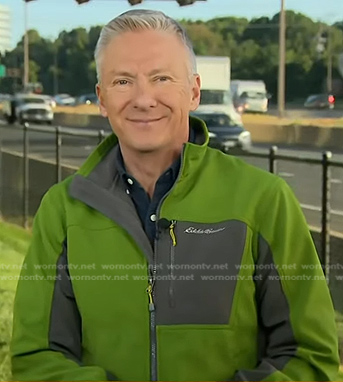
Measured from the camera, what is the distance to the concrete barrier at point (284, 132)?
2.13 meters

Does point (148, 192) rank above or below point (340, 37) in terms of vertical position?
below

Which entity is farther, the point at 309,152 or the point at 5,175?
the point at 5,175

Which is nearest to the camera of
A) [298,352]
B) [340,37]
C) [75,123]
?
[298,352]

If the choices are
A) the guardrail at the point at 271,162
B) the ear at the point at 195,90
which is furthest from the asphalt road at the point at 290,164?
the ear at the point at 195,90

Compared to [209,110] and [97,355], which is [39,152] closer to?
[209,110]

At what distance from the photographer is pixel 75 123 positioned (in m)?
2.22

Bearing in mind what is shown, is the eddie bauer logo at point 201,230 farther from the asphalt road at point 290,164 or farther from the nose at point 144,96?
the asphalt road at point 290,164

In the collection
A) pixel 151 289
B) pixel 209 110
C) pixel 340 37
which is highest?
pixel 340 37

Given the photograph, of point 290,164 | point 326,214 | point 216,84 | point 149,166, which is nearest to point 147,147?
point 149,166

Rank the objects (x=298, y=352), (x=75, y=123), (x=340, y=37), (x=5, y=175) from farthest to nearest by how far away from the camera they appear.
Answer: (x=5, y=175) → (x=75, y=123) → (x=340, y=37) → (x=298, y=352)

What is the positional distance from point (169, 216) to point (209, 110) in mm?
750

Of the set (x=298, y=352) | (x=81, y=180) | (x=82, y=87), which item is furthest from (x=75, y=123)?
(x=298, y=352)

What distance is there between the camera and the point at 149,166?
1.36m

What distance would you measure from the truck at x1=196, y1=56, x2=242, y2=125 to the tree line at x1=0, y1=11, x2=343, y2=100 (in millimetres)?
20
